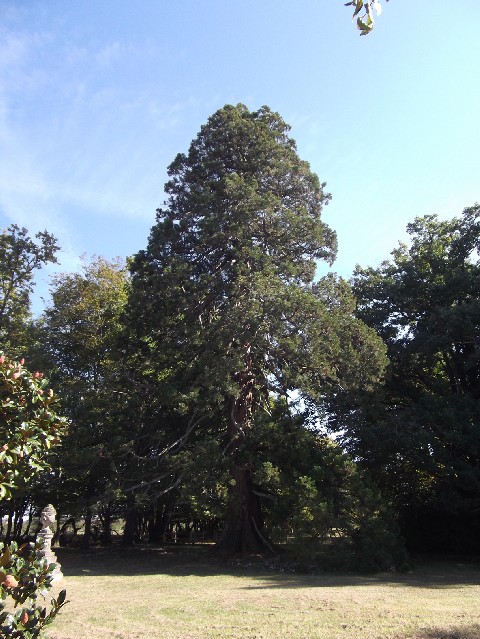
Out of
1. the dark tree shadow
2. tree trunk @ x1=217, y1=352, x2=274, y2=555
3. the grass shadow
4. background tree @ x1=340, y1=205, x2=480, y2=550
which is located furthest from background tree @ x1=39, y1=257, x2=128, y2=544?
the dark tree shadow

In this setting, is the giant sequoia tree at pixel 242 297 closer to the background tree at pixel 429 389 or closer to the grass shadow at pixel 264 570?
the grass shadow at pixel 264 570

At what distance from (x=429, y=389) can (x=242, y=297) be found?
9.17 m

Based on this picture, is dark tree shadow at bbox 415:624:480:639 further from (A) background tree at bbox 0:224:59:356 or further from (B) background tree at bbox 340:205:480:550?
(A) background tree at bbox 0:224:59:356

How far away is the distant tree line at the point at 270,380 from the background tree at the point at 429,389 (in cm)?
7

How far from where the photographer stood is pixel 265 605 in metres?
7.07

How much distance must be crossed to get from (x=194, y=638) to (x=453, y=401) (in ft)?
39.9

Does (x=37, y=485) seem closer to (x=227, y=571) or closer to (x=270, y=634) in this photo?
(x=227, y=571)

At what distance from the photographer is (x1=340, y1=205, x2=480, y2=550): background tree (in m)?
14.3

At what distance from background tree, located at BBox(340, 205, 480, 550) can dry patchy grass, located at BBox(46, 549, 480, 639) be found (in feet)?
11.1

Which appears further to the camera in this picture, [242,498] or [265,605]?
A: [242,498]

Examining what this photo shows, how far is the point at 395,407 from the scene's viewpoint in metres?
17.4

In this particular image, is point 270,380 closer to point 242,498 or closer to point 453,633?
point 242,498

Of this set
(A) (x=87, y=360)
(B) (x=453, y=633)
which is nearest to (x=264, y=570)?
(B) (x=453, y=633)

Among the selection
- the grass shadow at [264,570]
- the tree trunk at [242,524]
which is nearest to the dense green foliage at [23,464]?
the grass shadow at [264,570]
